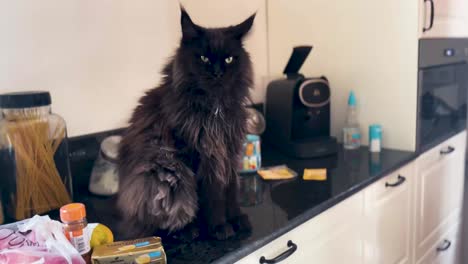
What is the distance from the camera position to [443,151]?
1.97 m

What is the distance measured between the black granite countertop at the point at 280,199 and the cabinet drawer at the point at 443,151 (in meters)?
0.14

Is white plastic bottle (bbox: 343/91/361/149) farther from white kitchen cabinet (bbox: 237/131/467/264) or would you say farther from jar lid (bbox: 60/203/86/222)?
jar lid (bbox: 60/203/86/222)

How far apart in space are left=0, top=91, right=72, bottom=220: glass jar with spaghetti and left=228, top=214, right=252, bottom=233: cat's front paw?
0.55 m

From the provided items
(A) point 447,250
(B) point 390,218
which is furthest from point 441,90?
(A) point 447,250

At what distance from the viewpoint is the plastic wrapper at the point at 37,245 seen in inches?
29.5

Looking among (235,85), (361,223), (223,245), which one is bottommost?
(361,223)

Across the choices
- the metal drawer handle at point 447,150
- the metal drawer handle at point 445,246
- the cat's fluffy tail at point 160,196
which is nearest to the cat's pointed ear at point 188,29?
the cat's fluffy tail at point 160,196

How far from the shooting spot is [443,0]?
187 centimetres

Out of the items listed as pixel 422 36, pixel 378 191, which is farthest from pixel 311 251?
pixel 422 36

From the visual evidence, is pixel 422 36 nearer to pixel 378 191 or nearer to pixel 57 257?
pixel 378 191

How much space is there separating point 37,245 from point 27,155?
0.43 meters

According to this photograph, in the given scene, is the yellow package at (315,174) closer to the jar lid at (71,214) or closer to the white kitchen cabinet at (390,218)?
the white kitchen cabinet at (390,218)

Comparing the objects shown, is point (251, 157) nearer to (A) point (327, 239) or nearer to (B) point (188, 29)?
(A) point (327, 239)

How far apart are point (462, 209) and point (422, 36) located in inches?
43.2
